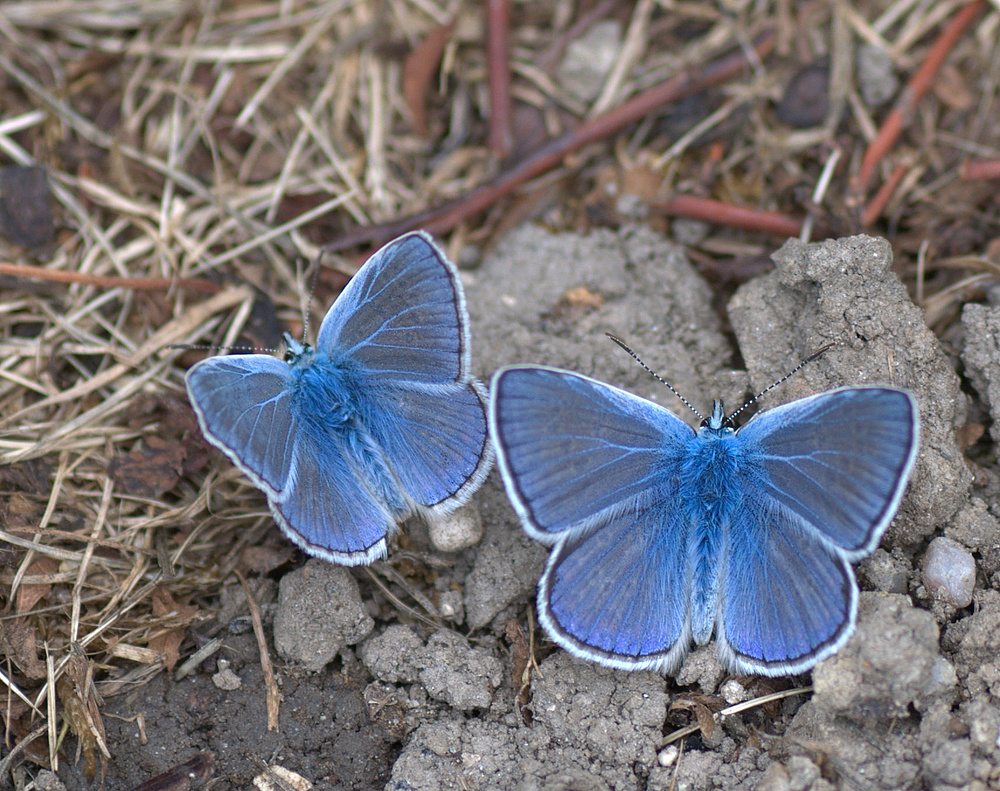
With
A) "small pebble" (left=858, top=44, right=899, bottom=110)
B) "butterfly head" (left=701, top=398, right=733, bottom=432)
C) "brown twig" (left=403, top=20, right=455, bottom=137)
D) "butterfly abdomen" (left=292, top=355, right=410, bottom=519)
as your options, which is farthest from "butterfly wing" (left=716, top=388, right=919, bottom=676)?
"brown twig" (left=403, top=20, right=455, bottom=137)

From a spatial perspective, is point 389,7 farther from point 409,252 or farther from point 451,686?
point 451,686

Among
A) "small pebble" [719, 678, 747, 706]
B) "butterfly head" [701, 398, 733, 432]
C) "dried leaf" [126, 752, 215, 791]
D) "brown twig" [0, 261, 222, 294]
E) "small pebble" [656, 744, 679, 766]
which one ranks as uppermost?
"butterfly head" [701, 398, 733, 432]

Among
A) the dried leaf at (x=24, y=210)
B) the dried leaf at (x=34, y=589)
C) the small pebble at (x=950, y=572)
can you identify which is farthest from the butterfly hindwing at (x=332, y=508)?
the small pebble at (x=950, y=572)

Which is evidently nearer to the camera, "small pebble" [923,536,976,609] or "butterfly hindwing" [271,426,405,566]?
"small pebble" [923,536,976,609]

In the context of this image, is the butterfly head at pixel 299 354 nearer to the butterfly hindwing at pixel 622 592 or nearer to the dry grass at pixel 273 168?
the dry grass at pixel 273 168

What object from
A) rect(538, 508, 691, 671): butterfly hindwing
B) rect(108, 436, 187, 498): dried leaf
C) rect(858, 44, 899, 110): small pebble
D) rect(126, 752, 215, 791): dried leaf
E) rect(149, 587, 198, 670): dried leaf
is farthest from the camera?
rect(858, 44, 899, 110): small pebble

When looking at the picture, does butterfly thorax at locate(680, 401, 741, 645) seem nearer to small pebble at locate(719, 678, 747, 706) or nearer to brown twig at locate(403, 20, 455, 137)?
small pebble at locate(719, 678, 747, 706)

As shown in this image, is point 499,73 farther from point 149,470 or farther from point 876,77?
point 149,470
